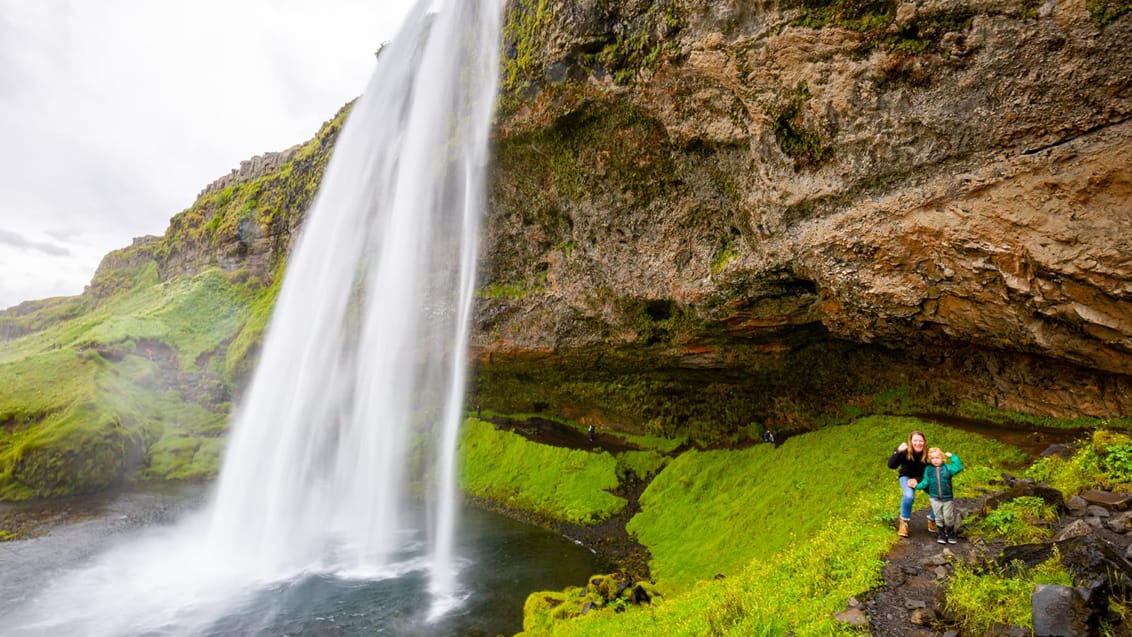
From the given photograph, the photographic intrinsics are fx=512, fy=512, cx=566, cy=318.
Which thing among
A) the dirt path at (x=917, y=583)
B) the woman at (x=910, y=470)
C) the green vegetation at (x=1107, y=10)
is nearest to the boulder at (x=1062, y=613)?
the dirt path at (x=917, y=583)

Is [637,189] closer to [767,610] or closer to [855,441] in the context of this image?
[855,441]

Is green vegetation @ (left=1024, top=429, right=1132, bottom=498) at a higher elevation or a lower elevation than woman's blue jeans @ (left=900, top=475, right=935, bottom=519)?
higher

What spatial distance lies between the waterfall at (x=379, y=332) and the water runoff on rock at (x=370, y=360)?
0.25 feet

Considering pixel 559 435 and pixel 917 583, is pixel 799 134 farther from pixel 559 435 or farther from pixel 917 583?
pixel 559 435

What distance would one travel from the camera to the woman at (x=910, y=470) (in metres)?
8.28

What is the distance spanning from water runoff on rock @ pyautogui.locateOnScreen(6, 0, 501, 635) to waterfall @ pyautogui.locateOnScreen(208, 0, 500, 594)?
0.08 meters

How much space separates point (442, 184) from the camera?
24.0 metres

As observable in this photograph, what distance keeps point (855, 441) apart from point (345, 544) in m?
19.7

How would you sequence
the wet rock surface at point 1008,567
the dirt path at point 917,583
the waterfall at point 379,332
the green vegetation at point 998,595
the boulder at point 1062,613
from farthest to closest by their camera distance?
the waterfall at point 379,332
the dirt path at point 917,583
the green vegetation at point 998,595
the wet rock surface at point 1008,567
the boulder at point 1062,613

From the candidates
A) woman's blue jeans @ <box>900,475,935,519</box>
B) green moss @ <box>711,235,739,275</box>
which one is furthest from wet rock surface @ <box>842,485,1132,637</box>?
green moss @ <box>711,235,739,275</box>

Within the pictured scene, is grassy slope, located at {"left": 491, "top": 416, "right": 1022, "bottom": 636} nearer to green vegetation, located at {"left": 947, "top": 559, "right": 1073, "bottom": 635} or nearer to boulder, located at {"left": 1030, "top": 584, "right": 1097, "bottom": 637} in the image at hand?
green vegetation, located at {"left": 947, "top": 559, "right": 1073, "bottom": 635}

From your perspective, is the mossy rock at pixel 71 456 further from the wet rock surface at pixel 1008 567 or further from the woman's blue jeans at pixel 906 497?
the woman's blue jeans at pixel 906 497

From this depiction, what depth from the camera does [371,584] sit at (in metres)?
16.8

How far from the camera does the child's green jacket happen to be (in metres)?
7.64
